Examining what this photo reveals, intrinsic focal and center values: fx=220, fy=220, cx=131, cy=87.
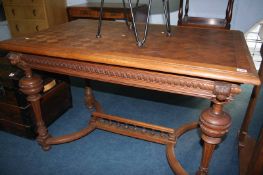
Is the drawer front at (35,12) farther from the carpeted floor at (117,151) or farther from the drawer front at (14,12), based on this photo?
the carpeted floor at (117,151)

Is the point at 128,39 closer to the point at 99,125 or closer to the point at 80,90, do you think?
the point at 99,125

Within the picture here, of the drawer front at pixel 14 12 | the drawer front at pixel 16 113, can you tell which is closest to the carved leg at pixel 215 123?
the drawer front at pixel 16 113

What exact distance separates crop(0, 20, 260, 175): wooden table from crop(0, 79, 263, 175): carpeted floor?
169 mm

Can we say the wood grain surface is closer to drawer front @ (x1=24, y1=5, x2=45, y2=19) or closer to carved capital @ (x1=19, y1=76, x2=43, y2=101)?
carved capital @ (x1=19, y1=76, x2=43, y2=101)

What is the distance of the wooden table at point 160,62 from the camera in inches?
35.9

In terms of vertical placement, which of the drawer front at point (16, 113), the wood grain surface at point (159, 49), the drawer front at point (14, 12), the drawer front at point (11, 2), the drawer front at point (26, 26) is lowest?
the drawer front at point (16, 113)

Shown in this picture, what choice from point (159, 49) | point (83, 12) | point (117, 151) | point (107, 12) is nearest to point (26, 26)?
point (83, 12)

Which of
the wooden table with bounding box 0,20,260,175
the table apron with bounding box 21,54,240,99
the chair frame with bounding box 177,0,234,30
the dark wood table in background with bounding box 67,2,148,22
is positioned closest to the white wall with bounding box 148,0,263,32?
the chair frame with bounding box 177,0,234,30

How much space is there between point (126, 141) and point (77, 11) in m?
2.19

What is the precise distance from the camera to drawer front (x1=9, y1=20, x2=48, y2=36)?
10.4 feet

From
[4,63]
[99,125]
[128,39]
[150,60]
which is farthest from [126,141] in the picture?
[4,63]

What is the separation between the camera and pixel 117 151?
169 cm

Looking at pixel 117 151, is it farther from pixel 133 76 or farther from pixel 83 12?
pixel 83 12

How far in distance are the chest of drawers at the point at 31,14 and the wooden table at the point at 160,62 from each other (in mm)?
1756
